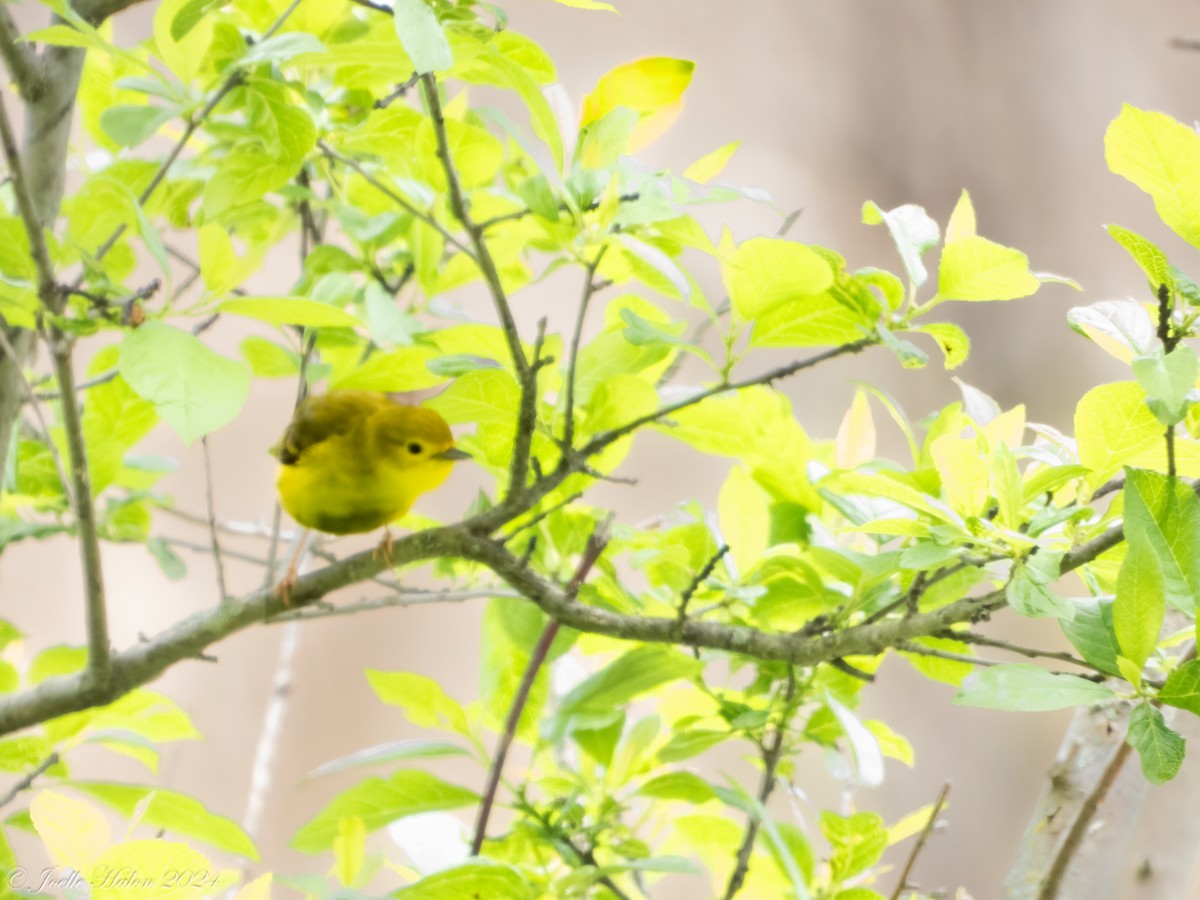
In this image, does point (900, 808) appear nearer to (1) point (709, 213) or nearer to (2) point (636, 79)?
(1) point (709, 213)

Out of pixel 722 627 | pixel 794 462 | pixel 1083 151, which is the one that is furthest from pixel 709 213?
pixel 722 627

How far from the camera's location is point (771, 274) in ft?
1.90

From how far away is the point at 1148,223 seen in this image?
8.70 ft

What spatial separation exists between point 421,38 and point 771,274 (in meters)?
0.22

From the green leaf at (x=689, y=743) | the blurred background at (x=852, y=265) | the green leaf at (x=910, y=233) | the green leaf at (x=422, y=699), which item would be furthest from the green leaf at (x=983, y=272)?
the blurred background at (x=852, y=265)

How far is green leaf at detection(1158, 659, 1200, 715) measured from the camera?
0.45 metres

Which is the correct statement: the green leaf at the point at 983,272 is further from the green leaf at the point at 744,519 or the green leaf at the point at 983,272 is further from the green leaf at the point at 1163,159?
the green leaf at the point at 744,519

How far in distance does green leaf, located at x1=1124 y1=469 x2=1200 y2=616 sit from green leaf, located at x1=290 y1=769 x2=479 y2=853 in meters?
0.47

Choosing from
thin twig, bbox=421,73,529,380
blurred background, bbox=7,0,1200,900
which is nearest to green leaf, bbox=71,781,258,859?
thin twig, bbox=421,73,529,380

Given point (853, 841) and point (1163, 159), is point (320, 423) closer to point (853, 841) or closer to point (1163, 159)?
point (853, 841)

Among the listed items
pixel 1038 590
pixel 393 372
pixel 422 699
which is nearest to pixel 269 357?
pixel 393 372

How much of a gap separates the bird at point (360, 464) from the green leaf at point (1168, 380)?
29.9 inches

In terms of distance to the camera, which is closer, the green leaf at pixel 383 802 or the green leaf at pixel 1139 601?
the green leaf at pixel 1139 601

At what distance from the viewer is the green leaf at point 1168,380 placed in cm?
43
